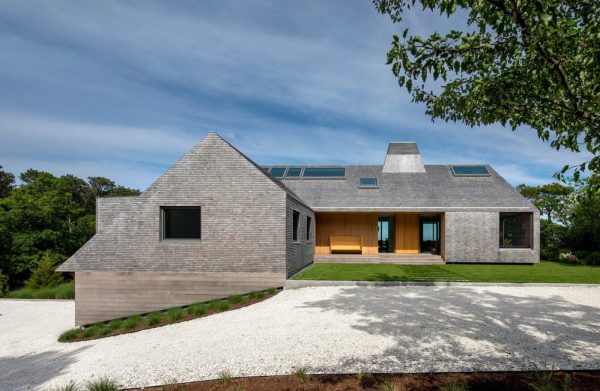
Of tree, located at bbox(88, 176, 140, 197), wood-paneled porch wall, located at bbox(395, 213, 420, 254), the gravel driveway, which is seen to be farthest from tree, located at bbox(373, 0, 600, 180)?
tree, located at bbox(88, 176, 140, 197)

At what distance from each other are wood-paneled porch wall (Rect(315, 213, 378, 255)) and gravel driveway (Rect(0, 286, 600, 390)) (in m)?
8.28

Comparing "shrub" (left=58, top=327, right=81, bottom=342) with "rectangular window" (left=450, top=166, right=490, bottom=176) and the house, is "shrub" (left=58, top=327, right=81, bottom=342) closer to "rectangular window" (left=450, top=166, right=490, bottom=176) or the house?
the house

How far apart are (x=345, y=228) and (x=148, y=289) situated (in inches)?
417

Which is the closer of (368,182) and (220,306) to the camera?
(220,306)

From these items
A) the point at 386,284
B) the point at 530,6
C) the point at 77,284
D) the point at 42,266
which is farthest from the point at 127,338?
the point at 42,266

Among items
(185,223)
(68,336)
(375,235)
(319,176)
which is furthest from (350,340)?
(319,176)

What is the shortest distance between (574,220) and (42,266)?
29022mm

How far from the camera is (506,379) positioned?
4.19 meters

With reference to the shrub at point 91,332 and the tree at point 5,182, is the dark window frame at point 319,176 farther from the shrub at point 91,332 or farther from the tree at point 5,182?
the tree at point 5,182

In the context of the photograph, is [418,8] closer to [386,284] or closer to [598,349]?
[598,349]

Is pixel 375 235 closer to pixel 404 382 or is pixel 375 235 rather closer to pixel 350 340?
pixel 350 340

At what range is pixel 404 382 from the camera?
4.21 metres

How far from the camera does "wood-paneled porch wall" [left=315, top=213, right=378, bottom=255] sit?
1834 cm

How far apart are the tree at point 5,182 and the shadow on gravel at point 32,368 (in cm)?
4010
